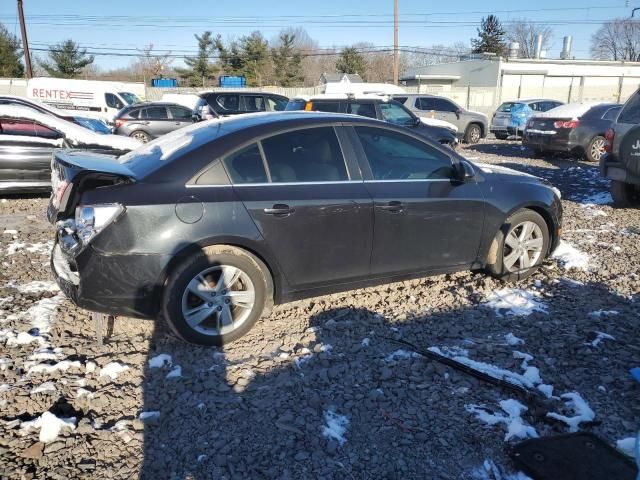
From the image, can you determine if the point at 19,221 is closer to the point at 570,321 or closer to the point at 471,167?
the point at 471,167

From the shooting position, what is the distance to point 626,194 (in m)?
7.80

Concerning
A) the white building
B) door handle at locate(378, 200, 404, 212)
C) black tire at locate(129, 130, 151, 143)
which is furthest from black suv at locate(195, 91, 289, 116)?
the white building

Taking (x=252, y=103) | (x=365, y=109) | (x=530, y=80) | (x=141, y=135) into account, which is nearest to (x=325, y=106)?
(x=365, y=109)

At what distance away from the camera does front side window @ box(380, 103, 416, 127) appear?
12.4 metres

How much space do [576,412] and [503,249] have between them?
2012 millimetres

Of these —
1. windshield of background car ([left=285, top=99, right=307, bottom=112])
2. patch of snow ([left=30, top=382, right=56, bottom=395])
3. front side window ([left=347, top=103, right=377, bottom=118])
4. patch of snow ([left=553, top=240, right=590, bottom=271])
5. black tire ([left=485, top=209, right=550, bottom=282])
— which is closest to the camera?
patch of snow ([left=30, top=382, right=56, bottom=395])

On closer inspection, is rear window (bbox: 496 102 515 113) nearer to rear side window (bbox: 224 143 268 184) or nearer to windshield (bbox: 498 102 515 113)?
windshield (bbox: 498 102 515 113)

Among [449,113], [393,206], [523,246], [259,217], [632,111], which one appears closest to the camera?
[259,217]

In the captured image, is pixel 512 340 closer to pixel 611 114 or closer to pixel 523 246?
pixel 523 246

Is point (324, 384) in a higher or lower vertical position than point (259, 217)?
lower

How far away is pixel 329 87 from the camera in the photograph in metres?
16.0

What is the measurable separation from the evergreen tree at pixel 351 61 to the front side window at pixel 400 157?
56.7 meters

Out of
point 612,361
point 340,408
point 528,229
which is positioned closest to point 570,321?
point 612,361

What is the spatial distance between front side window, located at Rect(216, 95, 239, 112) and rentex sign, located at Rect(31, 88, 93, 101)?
859 centimetres
